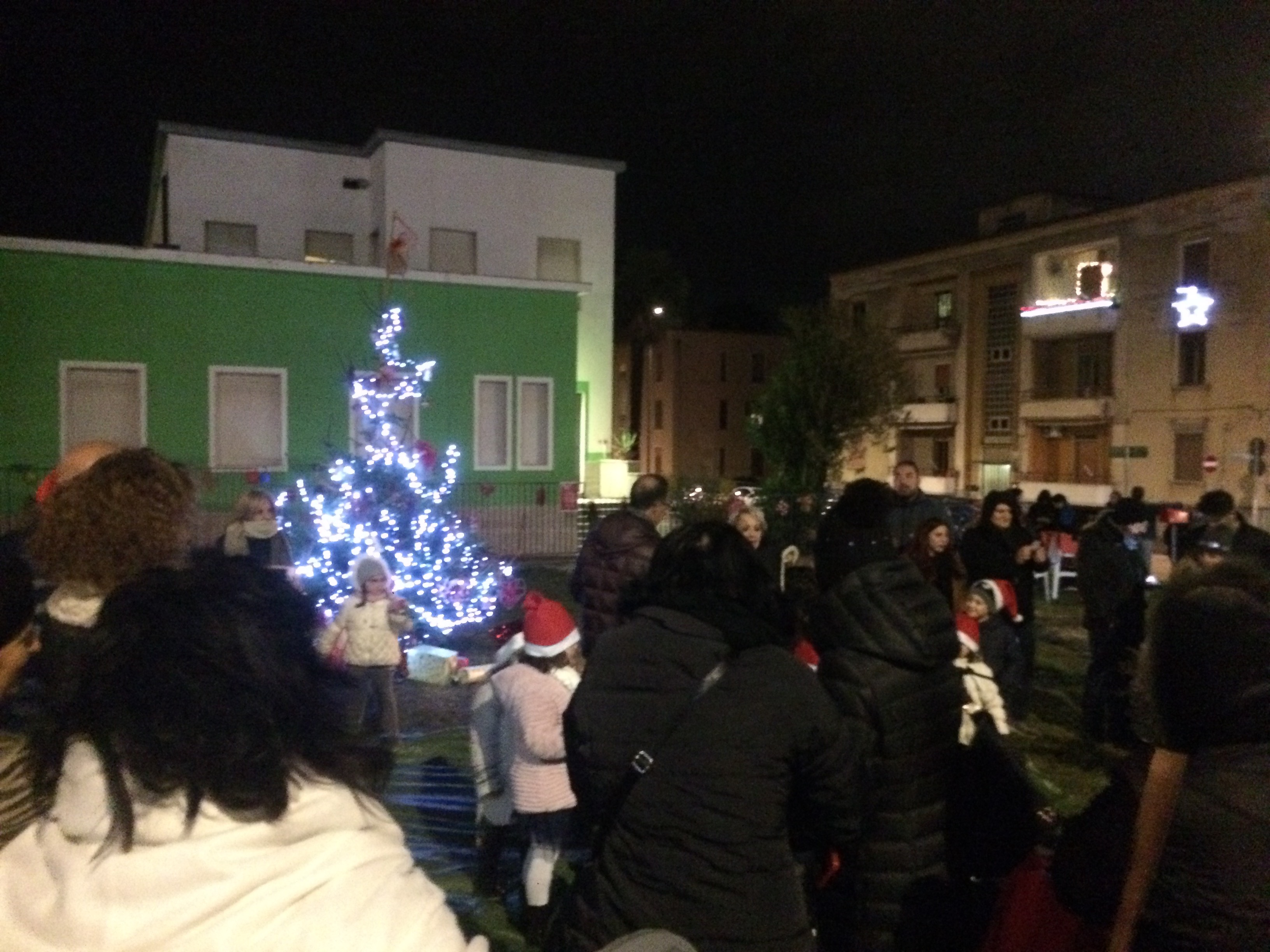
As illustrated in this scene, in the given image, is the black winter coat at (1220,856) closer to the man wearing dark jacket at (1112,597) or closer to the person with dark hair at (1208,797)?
the person with dark hair at (1208,797)

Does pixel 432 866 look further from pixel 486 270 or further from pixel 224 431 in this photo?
pixel 486 270

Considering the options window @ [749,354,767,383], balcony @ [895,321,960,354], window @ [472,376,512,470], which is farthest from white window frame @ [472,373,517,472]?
window @ [749,354,767,383]

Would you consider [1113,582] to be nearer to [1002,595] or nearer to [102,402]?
[1002,595]

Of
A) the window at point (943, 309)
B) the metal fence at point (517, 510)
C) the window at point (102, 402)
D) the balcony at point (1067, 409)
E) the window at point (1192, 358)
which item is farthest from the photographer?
the window at point (943, 309)

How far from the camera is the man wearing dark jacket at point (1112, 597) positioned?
7.52m

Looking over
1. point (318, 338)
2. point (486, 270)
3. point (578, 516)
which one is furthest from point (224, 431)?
point (486, 270)

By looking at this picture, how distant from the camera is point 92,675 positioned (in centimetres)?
137

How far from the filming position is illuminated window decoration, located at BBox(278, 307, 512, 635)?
1039cm

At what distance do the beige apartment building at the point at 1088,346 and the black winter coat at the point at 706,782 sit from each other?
31.7 metres

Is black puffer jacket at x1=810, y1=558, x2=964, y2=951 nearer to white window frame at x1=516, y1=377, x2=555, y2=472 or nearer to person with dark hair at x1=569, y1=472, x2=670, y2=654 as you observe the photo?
person with dark hair at x1=569, y1=472, x2=670, y2=654

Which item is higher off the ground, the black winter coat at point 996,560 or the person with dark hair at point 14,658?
the person with dark hair at point 14,658

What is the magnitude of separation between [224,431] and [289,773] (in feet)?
56.8

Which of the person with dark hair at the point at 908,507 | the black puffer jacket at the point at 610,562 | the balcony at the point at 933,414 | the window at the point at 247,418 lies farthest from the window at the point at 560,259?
the balcony at the point at 933,414

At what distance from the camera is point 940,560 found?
22.7 ft
